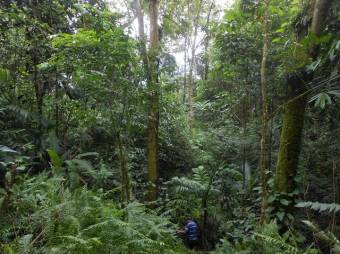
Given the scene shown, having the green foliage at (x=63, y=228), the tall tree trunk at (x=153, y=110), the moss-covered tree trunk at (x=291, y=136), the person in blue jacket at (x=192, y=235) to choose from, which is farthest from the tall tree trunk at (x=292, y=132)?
the tall tree trunk at (x=153, y=110)

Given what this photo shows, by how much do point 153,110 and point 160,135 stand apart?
6.01 feet

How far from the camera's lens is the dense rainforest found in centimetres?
376

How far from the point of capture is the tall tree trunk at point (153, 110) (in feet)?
18.9

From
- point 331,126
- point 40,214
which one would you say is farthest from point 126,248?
point 331,126

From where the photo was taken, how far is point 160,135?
809 cm

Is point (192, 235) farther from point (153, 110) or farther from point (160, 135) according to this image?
point (160, 135)

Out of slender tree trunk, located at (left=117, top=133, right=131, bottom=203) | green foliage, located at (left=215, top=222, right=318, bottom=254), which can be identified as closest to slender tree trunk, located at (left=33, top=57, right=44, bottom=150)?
slender tree trunk, located at (left=117, top=133, right=131, bottom=203)

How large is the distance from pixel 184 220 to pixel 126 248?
352 cm

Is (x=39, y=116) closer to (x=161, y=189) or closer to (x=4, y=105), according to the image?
(x=4, y=105)

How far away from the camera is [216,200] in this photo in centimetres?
696

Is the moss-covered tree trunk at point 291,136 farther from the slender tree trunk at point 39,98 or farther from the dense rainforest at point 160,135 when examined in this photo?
the slender tree trunk at point 39,98

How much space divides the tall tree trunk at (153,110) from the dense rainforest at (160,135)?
0.08ft

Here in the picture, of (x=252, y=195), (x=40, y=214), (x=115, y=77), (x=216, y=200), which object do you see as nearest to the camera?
(x=40, y=214)

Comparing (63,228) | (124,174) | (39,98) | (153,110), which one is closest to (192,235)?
(124,174)
